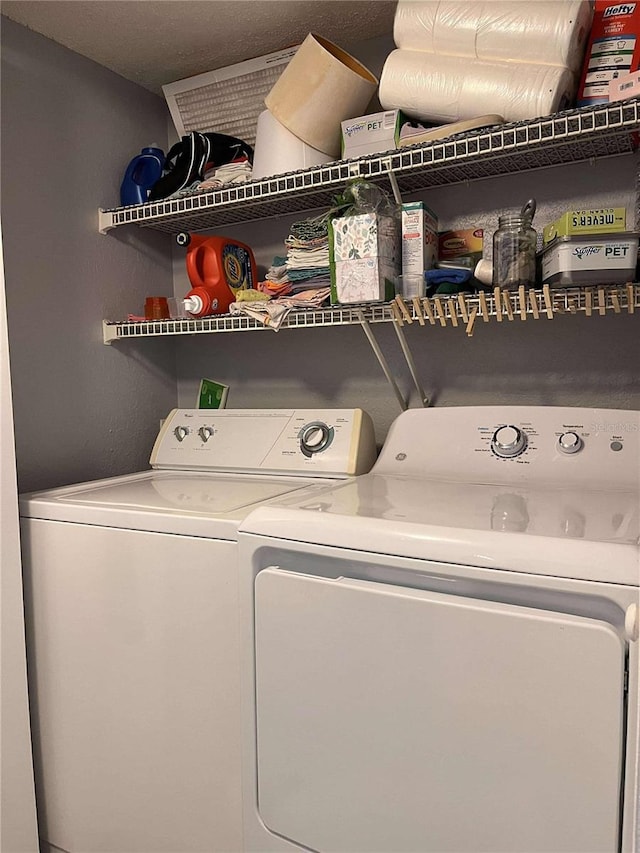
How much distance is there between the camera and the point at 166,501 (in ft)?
4.99

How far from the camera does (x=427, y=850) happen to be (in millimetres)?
1106

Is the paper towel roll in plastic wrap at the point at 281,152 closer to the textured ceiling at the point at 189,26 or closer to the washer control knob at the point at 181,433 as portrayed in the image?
the textured ceiling at the point at 189,26

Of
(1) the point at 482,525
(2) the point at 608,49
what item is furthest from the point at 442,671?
(2) the point at 608,49

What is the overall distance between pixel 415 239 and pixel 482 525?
0.76 metres

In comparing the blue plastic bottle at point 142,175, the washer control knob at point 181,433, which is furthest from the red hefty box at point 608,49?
the washer control knob at point 181,433

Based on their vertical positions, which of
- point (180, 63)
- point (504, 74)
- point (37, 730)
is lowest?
point (37, 730)

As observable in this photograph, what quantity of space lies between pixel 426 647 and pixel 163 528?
60 cm

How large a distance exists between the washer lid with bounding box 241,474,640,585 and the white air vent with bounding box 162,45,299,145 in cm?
124

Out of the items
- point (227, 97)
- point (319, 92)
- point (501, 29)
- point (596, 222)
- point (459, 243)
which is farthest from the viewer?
point (227, 97)

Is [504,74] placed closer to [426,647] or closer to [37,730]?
[426,647]

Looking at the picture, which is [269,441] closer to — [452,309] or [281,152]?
[452,309]

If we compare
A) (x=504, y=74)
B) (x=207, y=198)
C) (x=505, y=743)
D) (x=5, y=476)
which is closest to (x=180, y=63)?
(x=207, y=198)

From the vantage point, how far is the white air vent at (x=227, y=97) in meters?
1.96

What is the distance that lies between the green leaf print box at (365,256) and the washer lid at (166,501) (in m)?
0.49
